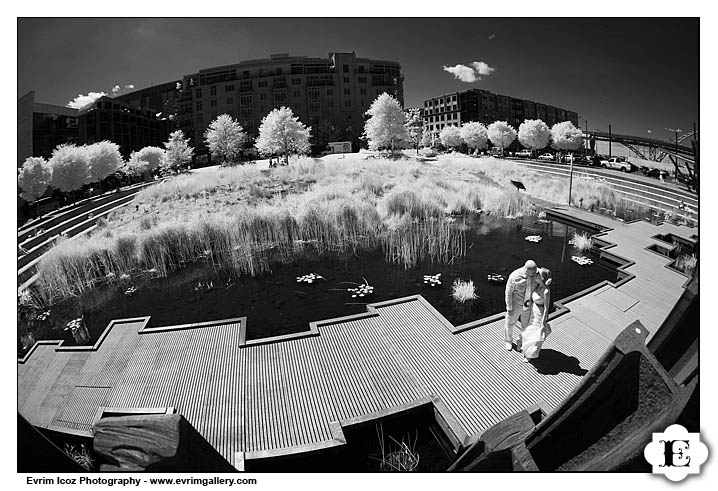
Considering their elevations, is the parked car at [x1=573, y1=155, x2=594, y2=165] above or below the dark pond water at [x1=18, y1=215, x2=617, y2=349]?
above

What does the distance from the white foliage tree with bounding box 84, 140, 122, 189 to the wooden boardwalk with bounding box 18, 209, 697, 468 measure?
162 cm

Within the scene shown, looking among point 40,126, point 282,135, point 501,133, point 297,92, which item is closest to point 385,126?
point 297,92

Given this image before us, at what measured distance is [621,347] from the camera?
2.32 metres

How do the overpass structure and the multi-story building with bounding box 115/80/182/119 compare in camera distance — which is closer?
the overpass structure

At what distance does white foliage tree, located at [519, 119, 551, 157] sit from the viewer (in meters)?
4.48

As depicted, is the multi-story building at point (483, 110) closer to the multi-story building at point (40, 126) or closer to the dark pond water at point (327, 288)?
the dark pond water at point (327, 288)

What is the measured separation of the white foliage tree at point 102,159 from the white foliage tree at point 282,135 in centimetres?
149

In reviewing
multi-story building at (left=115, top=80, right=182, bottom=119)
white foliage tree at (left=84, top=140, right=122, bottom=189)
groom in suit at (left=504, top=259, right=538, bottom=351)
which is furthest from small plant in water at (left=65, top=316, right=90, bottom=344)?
groom in suit at (left=504, top=259, right=538, bottom=351)

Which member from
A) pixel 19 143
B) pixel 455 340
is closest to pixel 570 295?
pixel 455 340

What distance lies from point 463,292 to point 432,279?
42 cm

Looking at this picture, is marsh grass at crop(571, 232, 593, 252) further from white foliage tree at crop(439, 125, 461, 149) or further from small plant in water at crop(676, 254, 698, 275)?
white foliage tree at crop(439, 125, 461, 149)

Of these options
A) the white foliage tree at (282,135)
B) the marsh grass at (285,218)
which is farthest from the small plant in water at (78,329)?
the white foliage tree at (282,135)
